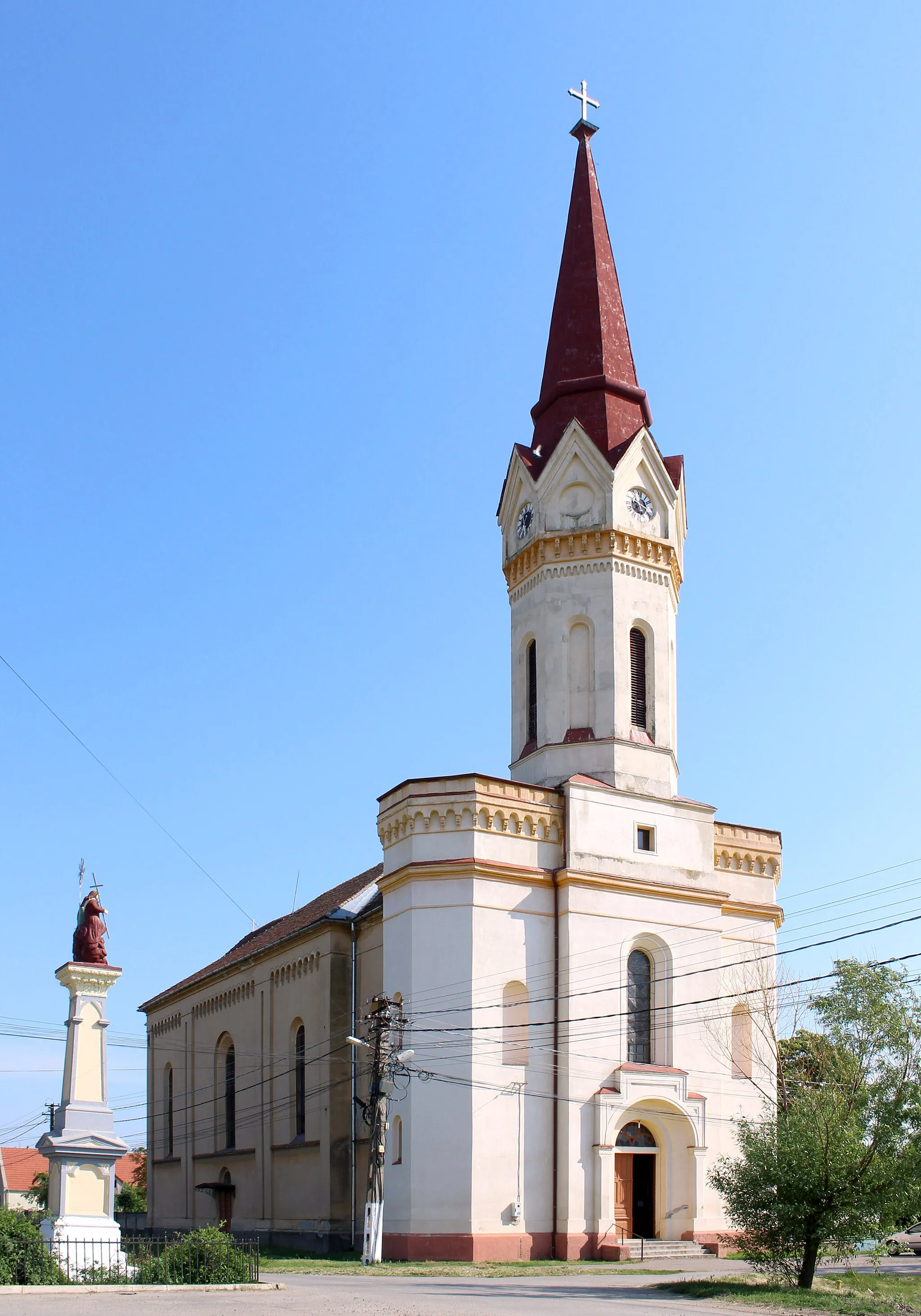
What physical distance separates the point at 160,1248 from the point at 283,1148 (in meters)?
20.4

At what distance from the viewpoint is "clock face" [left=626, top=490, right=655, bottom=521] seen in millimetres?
40094

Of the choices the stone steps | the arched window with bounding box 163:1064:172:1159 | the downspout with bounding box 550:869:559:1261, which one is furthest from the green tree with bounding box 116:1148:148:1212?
the stone steps

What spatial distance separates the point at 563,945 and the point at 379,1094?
5.89m

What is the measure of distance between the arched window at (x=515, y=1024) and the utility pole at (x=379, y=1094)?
8.18ft

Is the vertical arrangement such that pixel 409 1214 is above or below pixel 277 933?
below

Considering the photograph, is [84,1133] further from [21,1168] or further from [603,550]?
[21,1168]

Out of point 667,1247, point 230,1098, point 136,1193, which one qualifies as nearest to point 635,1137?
point 667,1247

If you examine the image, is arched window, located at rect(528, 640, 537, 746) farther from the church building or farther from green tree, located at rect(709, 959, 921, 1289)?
green tree, located at rect(709, 959, 921, 1289)

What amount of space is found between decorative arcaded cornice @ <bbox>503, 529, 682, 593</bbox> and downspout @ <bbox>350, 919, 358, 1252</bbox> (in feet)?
39.4

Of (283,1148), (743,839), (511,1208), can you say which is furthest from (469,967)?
(283,1148)

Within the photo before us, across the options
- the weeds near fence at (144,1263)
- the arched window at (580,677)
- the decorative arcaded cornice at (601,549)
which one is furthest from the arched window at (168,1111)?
the weeds near fence at (144,1263)

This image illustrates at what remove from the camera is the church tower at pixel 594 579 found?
38.6 meters

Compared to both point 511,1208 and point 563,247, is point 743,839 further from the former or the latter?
point 563,247

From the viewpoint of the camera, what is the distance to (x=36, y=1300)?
2006 centimetres
